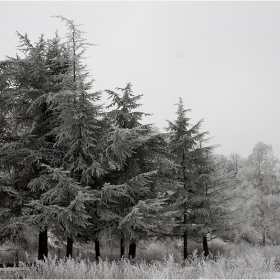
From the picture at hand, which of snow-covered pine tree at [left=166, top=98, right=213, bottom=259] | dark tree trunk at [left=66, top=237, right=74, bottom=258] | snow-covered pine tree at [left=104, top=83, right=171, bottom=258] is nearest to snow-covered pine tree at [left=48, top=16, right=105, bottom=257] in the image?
dark tree trunk at [left=66, top=237, right=74, bottom=258]

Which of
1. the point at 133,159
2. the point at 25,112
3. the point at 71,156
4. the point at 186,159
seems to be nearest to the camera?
the point at 71,156

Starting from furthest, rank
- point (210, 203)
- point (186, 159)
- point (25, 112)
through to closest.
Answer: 1. point (186, 159)
2. point (210, 203)
3. point (25, 112)

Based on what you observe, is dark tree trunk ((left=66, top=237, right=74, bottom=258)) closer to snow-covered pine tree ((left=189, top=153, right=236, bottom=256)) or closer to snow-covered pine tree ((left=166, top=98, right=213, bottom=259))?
snow-covered pine tree ((left=166, top=98, right=213, bottom=259))

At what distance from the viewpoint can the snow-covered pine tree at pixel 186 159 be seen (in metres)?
15.7

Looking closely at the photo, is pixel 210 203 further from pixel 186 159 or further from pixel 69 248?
pixel 69 248

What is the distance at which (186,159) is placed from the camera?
53.4ft

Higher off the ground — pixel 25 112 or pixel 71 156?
pixel 25 112

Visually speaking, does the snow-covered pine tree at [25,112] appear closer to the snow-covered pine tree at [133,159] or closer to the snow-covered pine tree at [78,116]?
the snow-covered pine tree at [78,116]

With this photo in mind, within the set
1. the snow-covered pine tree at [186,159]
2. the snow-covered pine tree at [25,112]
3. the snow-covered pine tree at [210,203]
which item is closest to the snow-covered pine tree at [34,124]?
the snow-covered pine tree at [25,112]

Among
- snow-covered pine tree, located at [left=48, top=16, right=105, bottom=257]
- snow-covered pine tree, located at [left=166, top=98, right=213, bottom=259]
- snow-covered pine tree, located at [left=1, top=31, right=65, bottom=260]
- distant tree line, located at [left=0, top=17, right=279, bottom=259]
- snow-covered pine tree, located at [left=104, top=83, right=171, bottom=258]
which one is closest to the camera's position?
distant tree line, located at [left=0, top=17, right=279, bottom=259]

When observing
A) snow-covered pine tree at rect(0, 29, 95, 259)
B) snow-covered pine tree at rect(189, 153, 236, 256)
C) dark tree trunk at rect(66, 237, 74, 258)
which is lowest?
dark tree trunk at rect(66, 237, 74, 258)

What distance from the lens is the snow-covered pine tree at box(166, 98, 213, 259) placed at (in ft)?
51.4

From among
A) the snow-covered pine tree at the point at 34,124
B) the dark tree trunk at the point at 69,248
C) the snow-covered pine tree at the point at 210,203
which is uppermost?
the snow-covered pine tree at the point at 34,124

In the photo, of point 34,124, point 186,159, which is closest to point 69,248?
point 34,124
